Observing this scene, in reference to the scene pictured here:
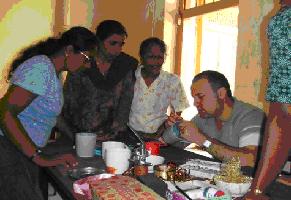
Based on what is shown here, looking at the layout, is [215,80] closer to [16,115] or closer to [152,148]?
[152,148]

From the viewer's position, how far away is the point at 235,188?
1.43m

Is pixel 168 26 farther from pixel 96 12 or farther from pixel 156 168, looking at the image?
pixel 156 168

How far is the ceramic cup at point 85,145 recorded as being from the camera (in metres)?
2.11

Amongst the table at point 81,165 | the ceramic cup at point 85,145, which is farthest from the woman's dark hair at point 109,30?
the ceramic cup at point 85,145

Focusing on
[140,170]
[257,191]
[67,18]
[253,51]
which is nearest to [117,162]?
Result: [140,170]

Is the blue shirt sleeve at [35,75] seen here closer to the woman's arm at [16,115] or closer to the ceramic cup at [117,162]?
the woman's arm at [16,115]

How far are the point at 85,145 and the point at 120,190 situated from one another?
85 centimetres

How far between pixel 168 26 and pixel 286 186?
3388 mm

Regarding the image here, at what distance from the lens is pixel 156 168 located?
1.71 m

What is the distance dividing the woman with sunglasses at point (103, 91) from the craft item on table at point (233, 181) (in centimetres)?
133

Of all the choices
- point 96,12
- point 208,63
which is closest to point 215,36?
point 208,63

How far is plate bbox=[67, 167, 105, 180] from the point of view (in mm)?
1684

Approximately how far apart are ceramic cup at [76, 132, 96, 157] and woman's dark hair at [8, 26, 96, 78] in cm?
49

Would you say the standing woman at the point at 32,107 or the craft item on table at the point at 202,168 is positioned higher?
the standing woman at the point at 32,107
